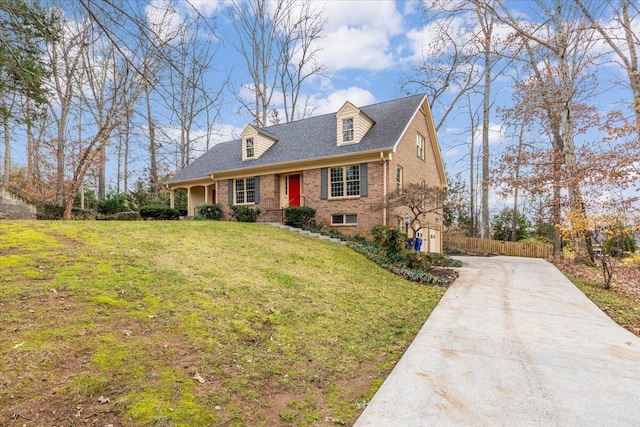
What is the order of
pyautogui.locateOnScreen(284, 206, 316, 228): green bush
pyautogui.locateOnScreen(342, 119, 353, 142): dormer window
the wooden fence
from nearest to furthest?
pyautogui.locateOnScreen(284, 206, 316, 228): green bush, pyautogui.locateOnScreen(342, 119, 353, 142): dormer window, the wooden fence

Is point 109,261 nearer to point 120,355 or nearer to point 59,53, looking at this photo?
point 120,355

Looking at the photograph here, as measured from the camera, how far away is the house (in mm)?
14133

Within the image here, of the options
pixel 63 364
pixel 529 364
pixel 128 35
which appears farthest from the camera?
pixel 529 364

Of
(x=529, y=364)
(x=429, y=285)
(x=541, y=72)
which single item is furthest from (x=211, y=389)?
(x=541, y=72)

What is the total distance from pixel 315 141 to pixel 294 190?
9.36ft

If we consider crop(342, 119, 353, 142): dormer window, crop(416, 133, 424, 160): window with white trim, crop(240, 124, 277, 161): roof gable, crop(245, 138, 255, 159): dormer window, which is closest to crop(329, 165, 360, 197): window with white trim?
crop(342, 119, 353, 142): dormer window

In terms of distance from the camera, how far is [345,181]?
48.8ft

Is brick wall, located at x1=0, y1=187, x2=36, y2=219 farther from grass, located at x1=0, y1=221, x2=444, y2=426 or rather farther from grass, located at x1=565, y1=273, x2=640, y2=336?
grass, located at x1=565, y1=273, x2=640, y2=336

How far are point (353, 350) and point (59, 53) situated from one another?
8.34 m

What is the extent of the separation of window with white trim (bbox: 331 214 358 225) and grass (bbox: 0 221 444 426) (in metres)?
7.09

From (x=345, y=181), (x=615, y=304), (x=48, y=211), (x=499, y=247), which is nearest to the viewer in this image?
(x=615, y=304)

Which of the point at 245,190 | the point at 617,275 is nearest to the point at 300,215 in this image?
the point at 245,190

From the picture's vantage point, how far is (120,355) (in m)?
3.20

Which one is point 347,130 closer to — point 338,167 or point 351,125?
point 351,125
